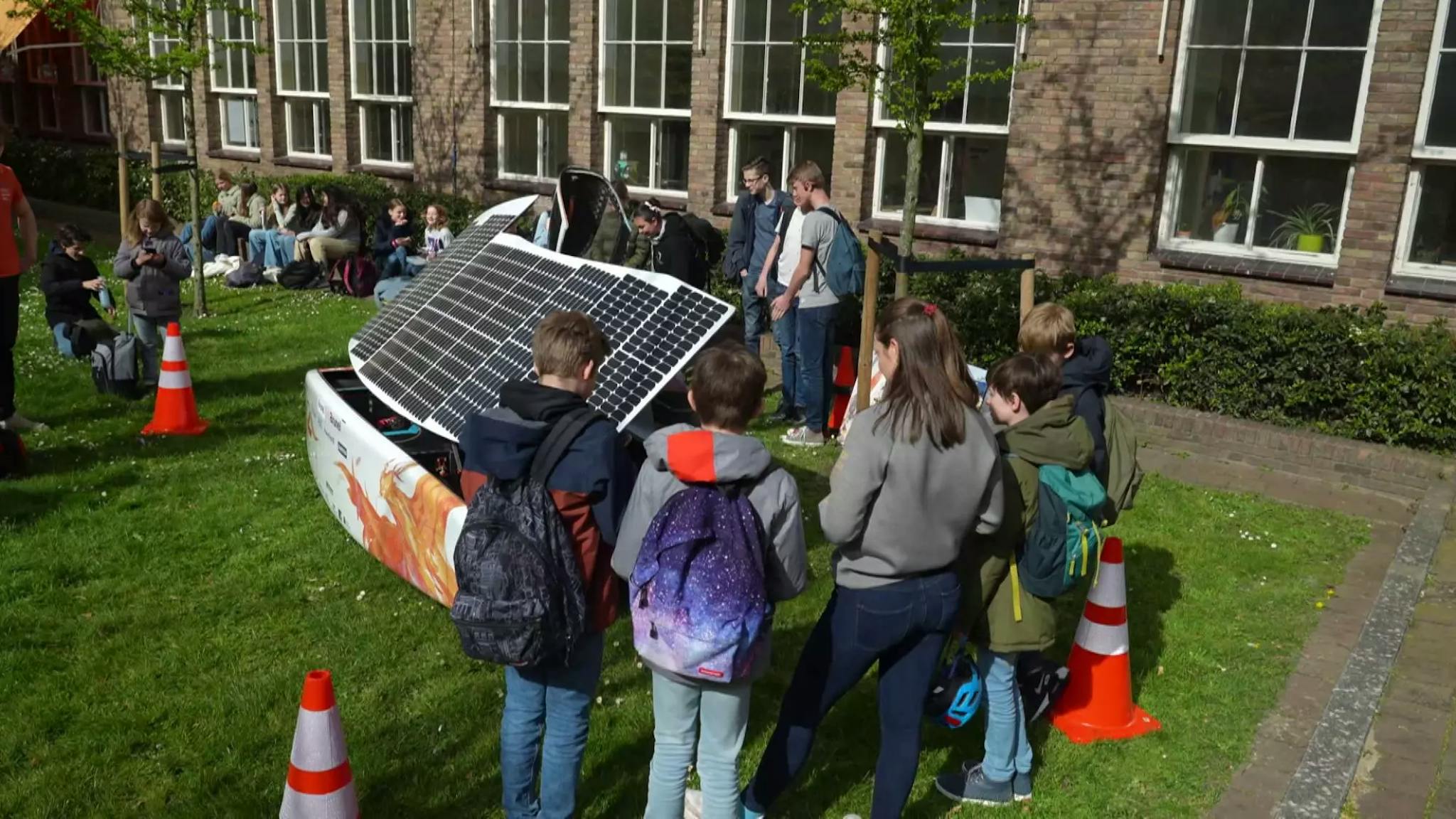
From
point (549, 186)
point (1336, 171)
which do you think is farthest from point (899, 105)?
point (549, 186)

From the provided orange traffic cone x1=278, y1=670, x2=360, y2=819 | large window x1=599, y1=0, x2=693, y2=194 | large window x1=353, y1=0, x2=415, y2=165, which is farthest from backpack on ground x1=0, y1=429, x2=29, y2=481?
large window x1=353, y1=0, x2=415, y2=165

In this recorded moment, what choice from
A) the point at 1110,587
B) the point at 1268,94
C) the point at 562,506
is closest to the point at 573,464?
the point at 562,506

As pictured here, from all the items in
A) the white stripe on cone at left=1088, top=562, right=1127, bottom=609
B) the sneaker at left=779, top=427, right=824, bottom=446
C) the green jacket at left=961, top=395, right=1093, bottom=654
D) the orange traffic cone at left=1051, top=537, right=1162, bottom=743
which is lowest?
the sneaker at left=779, top=427, right=824, bottom=446

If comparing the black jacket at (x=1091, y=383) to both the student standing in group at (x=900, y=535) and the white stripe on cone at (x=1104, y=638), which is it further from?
the student standing in group at (x=900, y=535)

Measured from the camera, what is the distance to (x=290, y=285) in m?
14.8

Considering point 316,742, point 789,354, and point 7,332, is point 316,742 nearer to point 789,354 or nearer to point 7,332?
point 7,332

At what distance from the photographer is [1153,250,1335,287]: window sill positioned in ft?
32.1

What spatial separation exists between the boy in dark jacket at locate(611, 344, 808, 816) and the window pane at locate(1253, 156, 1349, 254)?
27.2ft

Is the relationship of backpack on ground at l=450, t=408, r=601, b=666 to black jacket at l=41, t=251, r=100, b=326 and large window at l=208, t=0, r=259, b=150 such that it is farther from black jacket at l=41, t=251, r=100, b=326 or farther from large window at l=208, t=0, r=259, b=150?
large window at l=208, t=0, r=259, b=150

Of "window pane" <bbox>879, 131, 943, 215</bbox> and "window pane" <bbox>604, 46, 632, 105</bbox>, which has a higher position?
"window pane" <bbox>604, 46, 632, 105</bbox>

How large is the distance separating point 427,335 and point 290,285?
9655mm

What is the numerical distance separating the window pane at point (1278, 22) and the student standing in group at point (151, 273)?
9146 millimetres

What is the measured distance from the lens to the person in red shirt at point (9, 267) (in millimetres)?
7734

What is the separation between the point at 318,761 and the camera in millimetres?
3197
